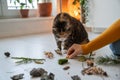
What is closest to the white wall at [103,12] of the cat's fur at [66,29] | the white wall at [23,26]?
the white wall at [23,26]

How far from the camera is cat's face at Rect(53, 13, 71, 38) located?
3.62 ft

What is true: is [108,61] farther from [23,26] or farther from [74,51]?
[23,26]

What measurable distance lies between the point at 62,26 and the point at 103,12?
3.23ft

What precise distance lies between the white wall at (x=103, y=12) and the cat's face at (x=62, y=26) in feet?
3.08

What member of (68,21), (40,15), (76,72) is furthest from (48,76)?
(40,15)

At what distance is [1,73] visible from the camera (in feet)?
2.62

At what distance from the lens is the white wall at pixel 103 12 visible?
74.7 inches

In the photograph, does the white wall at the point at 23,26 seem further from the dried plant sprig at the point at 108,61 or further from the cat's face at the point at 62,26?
the dried plant sprig at the point at 108,61

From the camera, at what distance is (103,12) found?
6.49ft

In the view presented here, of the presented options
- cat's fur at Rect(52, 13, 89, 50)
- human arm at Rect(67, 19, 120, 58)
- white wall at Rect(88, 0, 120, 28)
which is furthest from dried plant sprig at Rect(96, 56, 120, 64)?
white wall at Rect(88, 0, 120, 28)

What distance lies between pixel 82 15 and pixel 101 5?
0.32 meters

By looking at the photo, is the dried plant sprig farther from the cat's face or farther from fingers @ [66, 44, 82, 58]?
the cat's face

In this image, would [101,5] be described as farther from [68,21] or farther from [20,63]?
[20,63]

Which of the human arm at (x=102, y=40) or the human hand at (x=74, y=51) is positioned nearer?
the human arm at (x=102, y=40)
